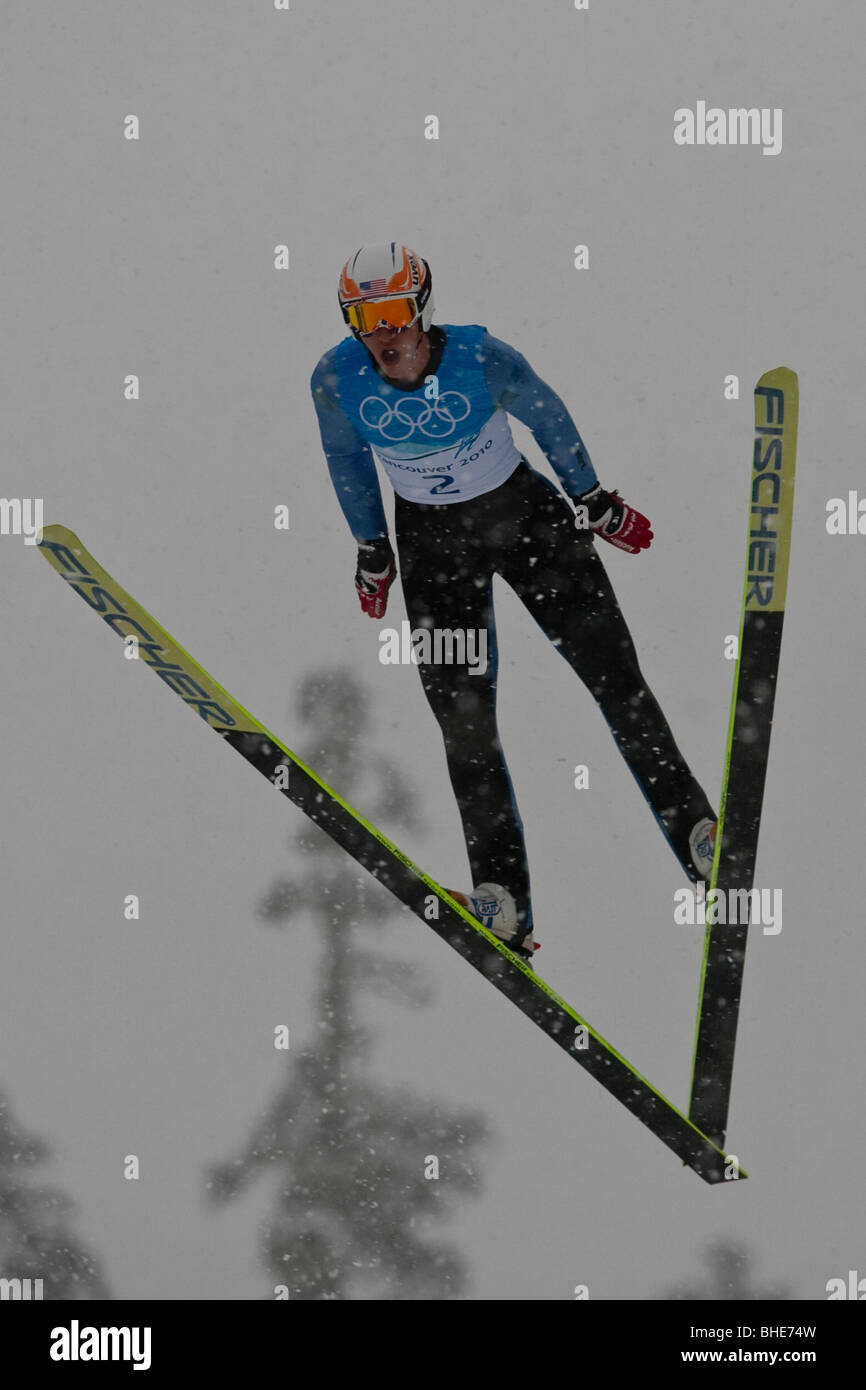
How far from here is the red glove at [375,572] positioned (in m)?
3.44

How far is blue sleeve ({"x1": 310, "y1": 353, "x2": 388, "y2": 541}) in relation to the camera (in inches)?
128

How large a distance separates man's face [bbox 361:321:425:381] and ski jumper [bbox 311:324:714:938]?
33 mm

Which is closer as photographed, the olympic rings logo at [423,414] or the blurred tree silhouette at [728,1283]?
the olympic rings logo at [423,414]

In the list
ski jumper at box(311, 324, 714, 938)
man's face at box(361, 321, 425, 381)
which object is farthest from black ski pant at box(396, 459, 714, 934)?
man's face at box(361, 321, 425, 381)

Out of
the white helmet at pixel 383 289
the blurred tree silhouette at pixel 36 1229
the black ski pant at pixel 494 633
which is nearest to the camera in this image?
the white helmet at pixel 383 289

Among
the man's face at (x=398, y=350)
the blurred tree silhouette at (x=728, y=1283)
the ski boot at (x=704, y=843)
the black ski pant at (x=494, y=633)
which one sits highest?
the man's face at (x=398, y=350)

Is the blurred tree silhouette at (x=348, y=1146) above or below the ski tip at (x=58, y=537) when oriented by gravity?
below

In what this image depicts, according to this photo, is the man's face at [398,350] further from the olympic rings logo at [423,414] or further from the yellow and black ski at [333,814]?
the yellow and black ski at [333,814]

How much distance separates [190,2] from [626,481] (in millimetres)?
2256

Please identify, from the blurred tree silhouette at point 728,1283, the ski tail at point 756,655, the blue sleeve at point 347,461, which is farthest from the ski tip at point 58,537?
the blurred tree silhouette at point 728,1283

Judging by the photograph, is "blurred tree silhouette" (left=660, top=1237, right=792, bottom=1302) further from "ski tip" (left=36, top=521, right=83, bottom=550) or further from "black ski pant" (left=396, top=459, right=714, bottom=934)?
"ski tip" (left=36, top=521, right=83, bottom=550)

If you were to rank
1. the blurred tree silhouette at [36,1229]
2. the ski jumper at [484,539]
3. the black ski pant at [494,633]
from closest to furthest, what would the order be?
the ski jumper at [484,539] → the black ski pant at [494,633] → the blurred tree silhouette at [36,1229]

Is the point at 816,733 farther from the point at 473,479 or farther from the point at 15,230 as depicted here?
the point at 15,230

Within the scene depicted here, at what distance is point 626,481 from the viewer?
4.04 meters
